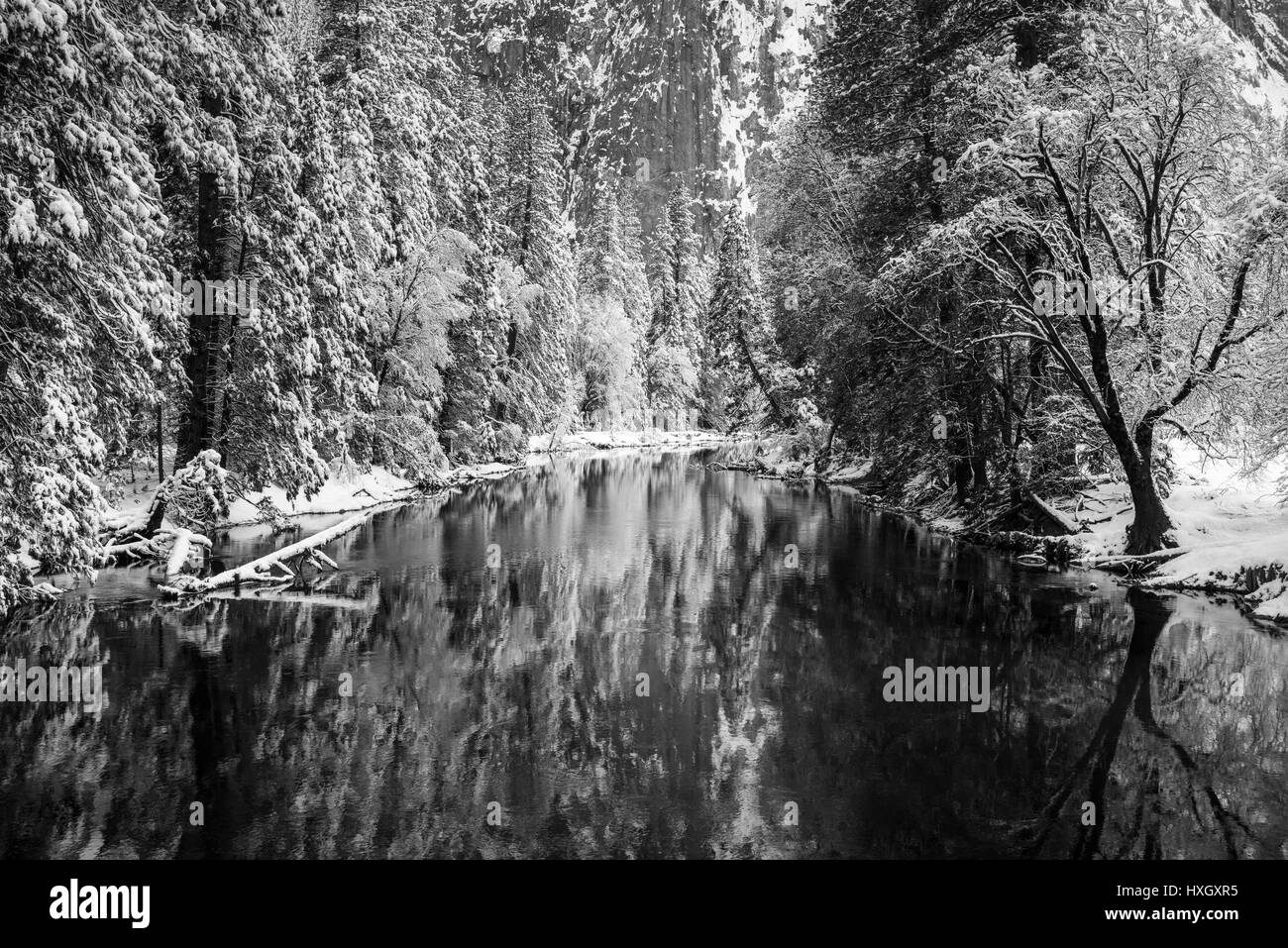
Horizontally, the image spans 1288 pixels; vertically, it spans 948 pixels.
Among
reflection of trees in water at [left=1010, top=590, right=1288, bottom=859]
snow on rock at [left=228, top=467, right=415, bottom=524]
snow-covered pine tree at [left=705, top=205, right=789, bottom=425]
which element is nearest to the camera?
reflection of trees in water at [left=1010, top=590, right=1288, bottom=859]

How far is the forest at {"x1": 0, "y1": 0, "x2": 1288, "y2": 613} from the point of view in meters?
12.6

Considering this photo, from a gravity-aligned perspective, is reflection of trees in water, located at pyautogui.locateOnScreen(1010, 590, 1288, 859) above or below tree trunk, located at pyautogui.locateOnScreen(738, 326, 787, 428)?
below

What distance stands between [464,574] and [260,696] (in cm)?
737

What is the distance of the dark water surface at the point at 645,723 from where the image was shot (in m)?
6.44

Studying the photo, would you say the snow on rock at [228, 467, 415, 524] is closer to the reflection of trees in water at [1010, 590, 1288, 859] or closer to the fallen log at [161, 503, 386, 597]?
the fallen log at [161, 503, 386, 597]

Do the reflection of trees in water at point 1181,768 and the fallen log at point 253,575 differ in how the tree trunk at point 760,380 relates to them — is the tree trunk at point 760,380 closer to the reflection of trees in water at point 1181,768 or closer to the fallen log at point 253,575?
the fallen log at point 253,575

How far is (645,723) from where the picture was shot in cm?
883

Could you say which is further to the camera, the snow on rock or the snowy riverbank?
the snow on rock

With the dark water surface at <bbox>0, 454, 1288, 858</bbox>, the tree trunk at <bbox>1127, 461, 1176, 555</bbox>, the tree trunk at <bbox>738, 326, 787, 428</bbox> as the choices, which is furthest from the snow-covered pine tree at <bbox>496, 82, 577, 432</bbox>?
the tree trunk at <bbox>1127, 461, 1176, 555</bbox>

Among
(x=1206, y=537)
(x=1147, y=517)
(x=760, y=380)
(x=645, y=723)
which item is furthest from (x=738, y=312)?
(x=645, y=723)

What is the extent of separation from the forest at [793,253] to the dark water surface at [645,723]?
13.8 ft

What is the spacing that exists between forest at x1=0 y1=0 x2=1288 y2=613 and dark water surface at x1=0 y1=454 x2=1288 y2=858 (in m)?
4.21

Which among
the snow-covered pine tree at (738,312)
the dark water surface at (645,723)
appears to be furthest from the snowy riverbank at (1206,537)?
the snow-covered pine tree at (738,312)
